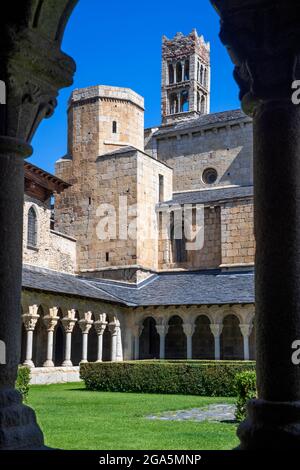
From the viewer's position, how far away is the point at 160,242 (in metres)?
30.5

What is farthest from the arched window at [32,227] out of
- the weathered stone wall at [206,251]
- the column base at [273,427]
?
the column base at [273,427]

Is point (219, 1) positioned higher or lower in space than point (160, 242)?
lower

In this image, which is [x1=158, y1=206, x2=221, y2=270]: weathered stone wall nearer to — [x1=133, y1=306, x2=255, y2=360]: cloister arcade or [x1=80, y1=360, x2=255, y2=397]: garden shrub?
[x1=133, y1=306, x2=255, y2=360]: cloister arcade

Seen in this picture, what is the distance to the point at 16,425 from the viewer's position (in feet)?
10.8

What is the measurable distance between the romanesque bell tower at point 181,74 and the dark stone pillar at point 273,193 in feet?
149

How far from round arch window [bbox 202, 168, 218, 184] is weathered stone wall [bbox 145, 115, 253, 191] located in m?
0.18

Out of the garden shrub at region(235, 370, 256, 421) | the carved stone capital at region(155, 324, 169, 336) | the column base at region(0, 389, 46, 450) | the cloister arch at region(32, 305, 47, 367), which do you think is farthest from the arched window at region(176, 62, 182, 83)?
the column base at region(0, 389, 46, 450)

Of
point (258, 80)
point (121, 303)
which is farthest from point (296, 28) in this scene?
point (121, 303)

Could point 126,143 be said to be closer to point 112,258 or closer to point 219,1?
point 112,258

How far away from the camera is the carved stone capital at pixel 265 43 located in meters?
3.22

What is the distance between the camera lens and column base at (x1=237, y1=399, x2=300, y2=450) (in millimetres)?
2943

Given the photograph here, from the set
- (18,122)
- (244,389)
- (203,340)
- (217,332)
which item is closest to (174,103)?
(203,340)

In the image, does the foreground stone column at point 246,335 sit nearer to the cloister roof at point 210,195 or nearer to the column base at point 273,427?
the cloister roof at point 210,195
